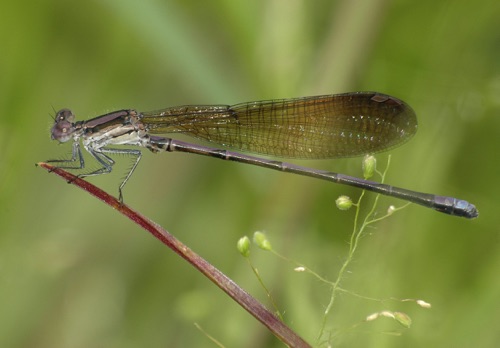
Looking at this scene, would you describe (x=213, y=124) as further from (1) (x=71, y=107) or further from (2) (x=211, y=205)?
(1) (x=71, y=107)

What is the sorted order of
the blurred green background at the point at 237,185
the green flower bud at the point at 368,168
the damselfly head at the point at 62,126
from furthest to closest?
the damselfly head at the point at 62,126, the blurred green background at the point at 237,185, the green flower bud at the point at 368,168

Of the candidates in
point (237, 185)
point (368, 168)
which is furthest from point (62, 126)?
point (368, 168)

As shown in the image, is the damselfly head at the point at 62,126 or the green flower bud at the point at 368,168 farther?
the damselfly head at the point at 62,126

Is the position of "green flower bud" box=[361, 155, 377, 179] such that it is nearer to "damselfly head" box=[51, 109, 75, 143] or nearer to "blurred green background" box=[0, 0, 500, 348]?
"blurred green background" box=[0, 0, 500, 348]

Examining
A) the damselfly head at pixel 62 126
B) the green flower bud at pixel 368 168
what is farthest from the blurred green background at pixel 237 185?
the green flower bud at pixel 368 168

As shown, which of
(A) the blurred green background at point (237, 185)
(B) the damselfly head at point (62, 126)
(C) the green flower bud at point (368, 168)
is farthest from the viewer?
(B) the damselfly head at point (62, 126)

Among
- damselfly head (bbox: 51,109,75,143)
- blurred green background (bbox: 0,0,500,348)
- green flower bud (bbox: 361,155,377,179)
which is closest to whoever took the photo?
green flower bud (bbox: 361,155,377,179)

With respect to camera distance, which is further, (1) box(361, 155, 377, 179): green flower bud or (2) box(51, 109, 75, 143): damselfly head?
(2) box(51, 109, 75, 143): damselfly head

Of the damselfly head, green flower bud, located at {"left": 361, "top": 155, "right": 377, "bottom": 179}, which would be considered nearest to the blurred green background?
the damselfly head

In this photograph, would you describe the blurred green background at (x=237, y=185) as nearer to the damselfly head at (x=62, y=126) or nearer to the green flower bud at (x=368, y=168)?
the damselfly head at (x=62, y=126)

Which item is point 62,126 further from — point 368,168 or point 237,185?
point 368,168
